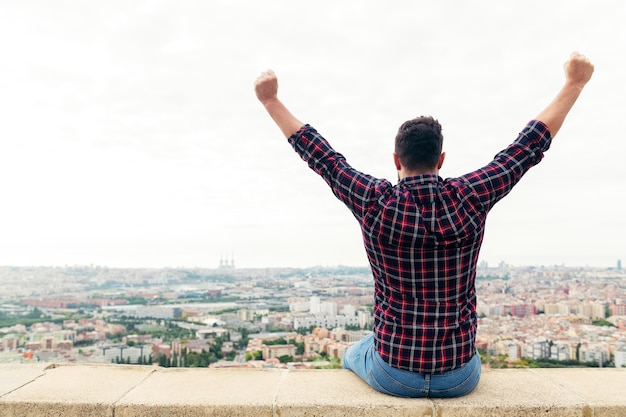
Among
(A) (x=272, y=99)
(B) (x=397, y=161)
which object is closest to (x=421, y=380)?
(B) (x=397, y=161)

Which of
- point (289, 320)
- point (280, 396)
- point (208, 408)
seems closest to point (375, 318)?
point (280, 396)

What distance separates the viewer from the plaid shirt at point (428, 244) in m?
1.46

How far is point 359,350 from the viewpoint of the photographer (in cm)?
183

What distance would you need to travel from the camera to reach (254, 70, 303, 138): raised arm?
1.74 m

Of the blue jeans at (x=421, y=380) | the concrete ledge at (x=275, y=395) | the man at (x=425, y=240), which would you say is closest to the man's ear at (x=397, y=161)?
the man at (x=425, y=240)

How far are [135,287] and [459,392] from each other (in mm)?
76616

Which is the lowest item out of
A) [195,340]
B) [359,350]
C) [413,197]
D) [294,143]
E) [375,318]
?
[195,340]

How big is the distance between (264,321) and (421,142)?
39.7 m

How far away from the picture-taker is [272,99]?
1772 mm

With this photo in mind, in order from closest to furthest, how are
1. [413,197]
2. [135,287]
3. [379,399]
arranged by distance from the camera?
[413,197]
[379,399]
[135,287]

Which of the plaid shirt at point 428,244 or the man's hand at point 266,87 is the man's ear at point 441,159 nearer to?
the plaid shirt at point 428,244

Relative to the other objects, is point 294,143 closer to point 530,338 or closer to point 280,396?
point 280,396

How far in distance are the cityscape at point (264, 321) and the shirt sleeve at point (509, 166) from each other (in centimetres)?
798

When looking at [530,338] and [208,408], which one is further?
[530,338]
